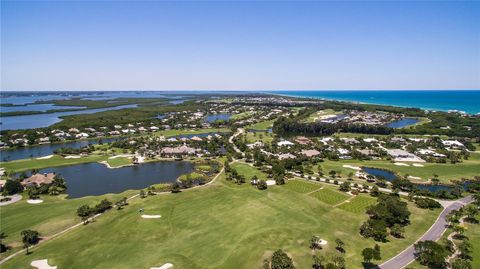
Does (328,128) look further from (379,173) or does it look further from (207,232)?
(207,232)

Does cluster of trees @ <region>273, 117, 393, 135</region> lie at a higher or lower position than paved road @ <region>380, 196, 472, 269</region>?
higher

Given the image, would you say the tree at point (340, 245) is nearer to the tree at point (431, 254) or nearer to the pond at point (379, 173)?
the tree at point (431, 254)

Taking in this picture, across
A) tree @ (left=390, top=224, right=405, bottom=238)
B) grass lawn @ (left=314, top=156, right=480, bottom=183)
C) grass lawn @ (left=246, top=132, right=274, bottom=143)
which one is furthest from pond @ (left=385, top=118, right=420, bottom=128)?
tree @ (left=390, top=224, right=405, bottom=238)

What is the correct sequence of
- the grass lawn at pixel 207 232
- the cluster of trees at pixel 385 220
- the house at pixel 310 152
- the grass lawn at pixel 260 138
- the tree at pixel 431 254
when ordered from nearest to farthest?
the tree at pixel 431 254 < the grass lawn at pixel 207 232 < the cluster of trees at pixel 385 220 < the house at pixel 310 152 < the grass lawn at pixel 260 138

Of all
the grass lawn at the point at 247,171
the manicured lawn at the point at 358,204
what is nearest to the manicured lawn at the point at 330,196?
the manicured lawn at the point at 358,204

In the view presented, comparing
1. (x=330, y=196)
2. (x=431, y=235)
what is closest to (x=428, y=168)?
(x=330, y=196)

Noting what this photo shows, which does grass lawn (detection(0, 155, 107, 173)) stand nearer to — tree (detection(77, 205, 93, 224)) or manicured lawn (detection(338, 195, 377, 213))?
tree (detection(77, 205, 93, 224))

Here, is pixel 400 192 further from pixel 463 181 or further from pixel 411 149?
pixel 411 149
